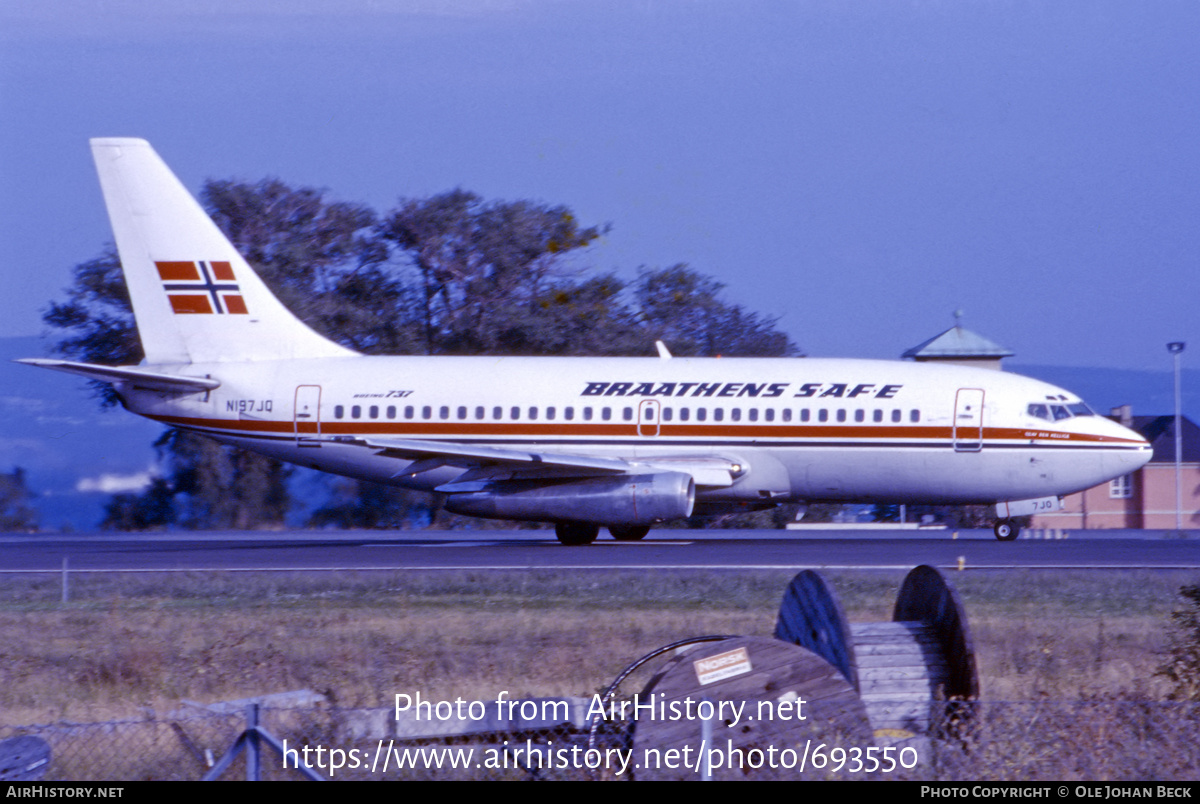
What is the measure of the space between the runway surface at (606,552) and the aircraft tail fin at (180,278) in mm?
4418

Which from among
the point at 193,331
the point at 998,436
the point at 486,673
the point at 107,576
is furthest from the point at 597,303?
the point at 486,673

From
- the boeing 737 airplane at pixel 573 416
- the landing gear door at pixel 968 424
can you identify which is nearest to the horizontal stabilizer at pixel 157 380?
the boeing 737 airplane at pixel 573 416

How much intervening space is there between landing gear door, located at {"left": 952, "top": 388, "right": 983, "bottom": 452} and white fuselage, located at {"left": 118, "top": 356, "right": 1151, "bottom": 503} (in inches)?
1.0

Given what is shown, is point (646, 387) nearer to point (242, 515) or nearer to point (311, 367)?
point (311, 367)

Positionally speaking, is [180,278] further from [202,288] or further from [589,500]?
[589,500]

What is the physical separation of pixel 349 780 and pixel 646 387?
1963 centimetres

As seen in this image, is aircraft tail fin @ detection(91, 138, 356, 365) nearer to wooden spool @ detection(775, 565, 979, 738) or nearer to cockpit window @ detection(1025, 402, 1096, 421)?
cockpit window @ detection(1025, 402, 1096, 421)

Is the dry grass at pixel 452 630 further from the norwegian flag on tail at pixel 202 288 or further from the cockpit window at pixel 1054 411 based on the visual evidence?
the norwegian flag on tail at pixel 202 288

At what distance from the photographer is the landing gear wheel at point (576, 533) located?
27.8 meters

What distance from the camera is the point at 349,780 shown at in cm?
832

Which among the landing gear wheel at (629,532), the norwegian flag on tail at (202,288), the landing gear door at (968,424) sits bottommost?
the landing gear wheel at (629,532)

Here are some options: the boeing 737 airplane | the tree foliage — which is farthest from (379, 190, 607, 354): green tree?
the boeing 737 airplane

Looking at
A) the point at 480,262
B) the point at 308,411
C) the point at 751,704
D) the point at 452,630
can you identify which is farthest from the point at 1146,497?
the point at 751,704

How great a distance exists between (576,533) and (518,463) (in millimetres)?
2311
